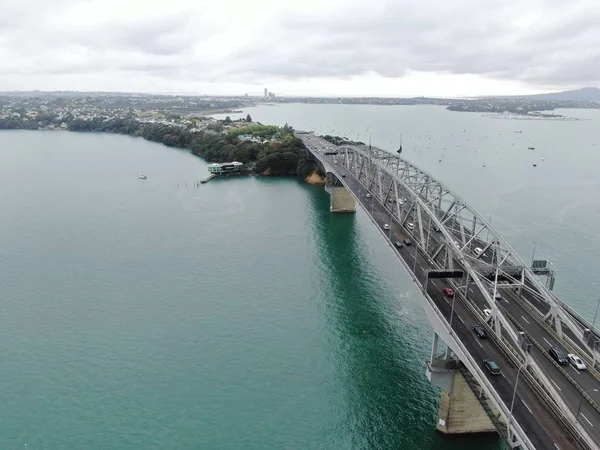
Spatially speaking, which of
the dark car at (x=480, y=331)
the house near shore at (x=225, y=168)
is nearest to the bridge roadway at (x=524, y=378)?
the dark car at (x=480, y=331)

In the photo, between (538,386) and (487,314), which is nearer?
(538,386)

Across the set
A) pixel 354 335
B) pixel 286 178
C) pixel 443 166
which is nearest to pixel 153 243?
pixel 354 335

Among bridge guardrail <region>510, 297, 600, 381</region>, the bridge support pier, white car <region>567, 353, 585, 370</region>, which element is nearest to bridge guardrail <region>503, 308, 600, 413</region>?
white car <region>567, 353, 585, 370</region>

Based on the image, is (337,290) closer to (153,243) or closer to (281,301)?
(281,301)

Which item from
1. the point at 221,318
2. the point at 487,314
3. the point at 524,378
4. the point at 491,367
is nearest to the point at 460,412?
the point at 491,367

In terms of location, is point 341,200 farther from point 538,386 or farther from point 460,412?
point 538,386

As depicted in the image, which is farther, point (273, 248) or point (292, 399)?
point (273, 248)

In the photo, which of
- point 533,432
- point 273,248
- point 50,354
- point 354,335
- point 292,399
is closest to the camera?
point 533,432

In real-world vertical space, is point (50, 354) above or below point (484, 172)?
below
